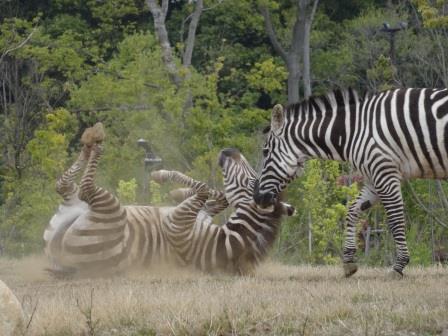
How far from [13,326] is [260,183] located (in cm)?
459

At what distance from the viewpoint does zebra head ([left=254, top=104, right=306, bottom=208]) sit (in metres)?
11.4

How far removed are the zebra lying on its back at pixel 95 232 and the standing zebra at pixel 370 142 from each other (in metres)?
1.44

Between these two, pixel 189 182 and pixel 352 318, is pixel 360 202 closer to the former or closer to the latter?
pixel 189 182

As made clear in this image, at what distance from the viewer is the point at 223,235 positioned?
1187 centimetres

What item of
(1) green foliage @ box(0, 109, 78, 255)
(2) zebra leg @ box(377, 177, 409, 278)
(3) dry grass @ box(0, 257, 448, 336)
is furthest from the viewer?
(1) green foliage @ box(0, 109, 78, 255)

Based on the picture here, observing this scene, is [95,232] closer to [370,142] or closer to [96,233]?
[96,233]

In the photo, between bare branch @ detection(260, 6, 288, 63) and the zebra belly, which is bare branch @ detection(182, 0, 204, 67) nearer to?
bare branch @ detection(260, 6, 288, 63)

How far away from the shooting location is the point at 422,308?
7.89 meters

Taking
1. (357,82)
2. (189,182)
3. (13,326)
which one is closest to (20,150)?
(357,82)

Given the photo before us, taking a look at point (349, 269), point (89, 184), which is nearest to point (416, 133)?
point (349, 269)

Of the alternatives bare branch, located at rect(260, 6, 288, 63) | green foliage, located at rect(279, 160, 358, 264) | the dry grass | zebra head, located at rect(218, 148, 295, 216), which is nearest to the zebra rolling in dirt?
zebra head, located at rect(218, 148, 295, 216)

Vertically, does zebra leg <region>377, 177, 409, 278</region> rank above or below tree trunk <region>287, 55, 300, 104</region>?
below

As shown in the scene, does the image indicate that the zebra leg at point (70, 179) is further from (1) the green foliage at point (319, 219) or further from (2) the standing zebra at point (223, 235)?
(1) the green foliage at point (319, 219)

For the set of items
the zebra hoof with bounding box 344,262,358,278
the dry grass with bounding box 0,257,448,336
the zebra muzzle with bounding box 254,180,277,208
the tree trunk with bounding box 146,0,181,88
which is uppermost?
the tree trunk with bounding box 146,0,181,88
